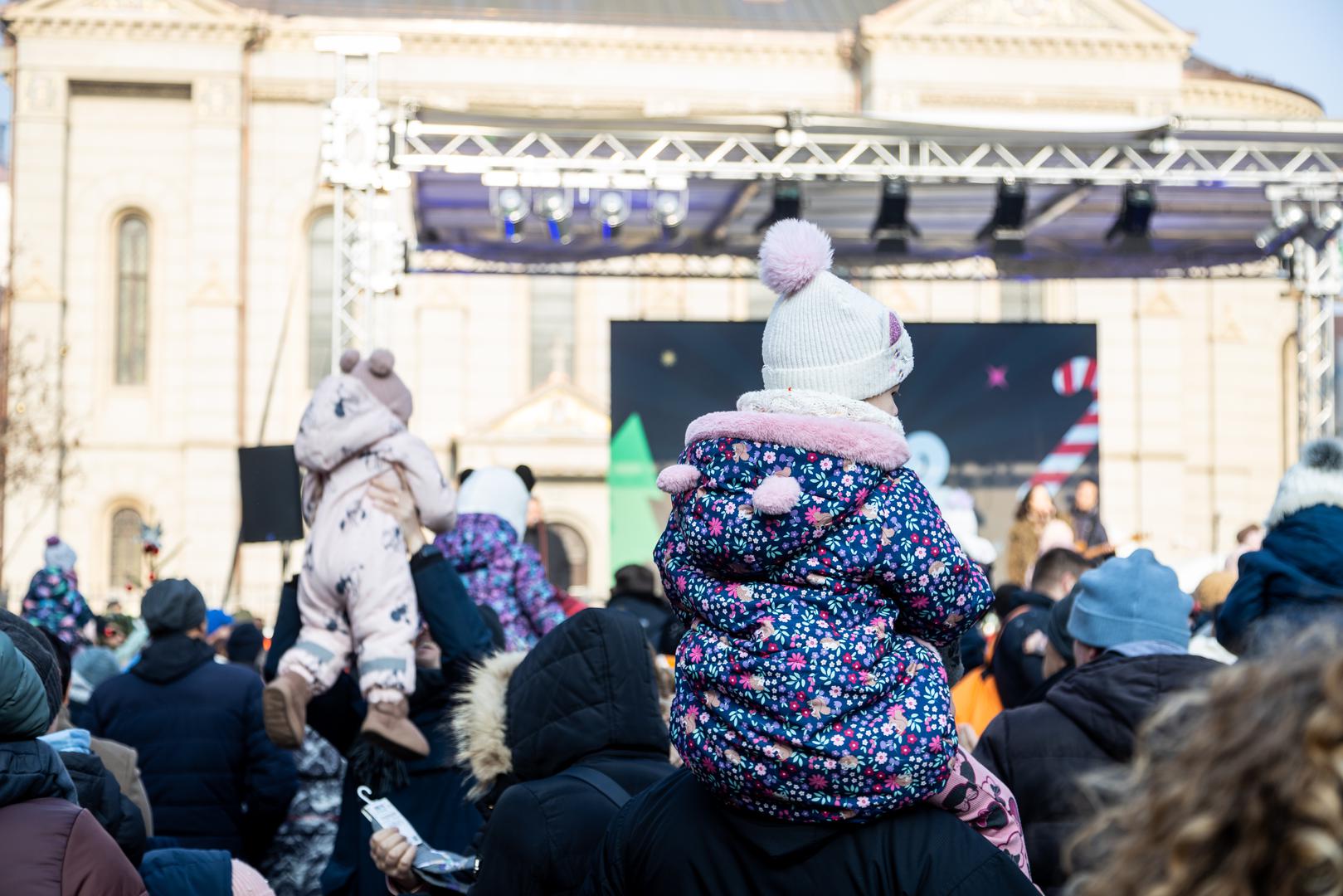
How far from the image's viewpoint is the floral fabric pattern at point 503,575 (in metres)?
5.97

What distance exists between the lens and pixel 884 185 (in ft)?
48.4

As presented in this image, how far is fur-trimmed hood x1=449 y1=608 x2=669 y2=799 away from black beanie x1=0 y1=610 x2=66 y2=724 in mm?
1021

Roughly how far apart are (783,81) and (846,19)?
4.02 m

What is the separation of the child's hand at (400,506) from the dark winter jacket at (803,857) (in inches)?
96.2

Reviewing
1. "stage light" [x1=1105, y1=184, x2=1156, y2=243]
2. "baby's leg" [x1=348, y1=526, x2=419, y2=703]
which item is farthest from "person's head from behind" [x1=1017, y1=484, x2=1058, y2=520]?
"baby's leg" [x1=348, y1=526, x2=419, y2=703]

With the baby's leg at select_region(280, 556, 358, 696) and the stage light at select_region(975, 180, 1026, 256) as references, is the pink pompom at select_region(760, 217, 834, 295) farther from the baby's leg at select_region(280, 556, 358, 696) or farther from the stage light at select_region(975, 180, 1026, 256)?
the stage light at select_region(975, 180, 1026, 256)

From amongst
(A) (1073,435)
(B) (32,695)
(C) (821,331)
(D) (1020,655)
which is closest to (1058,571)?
(D) (1020,655)

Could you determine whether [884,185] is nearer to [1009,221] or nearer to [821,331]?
[1009,221]

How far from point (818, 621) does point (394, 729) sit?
2399 millimetres

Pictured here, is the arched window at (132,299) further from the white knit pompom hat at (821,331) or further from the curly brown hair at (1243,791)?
the curly brown hair at (1243,791)

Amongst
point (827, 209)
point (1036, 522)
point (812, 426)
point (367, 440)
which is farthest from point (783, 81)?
point (812, 426)

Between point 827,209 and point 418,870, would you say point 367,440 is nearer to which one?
point 418,870

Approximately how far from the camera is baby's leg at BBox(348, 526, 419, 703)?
14.7ft

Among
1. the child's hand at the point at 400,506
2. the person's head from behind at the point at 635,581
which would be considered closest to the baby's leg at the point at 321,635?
the child's hand at the point at 400,506
